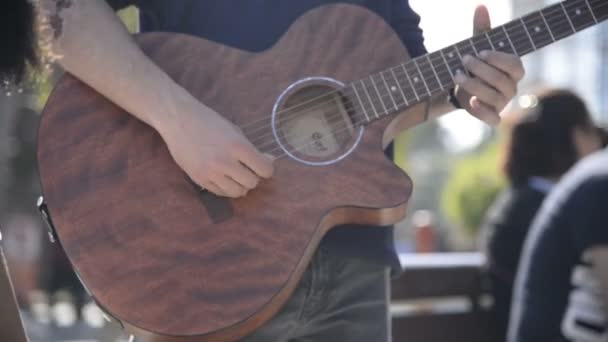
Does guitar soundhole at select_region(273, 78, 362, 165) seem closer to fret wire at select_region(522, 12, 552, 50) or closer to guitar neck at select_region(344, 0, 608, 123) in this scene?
guitar neck at select_region(344, 0, 608, 123)

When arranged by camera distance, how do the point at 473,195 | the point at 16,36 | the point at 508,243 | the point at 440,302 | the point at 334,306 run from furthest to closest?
the point at 473,195 < the point at 440,302 < the point at 508,243 < the point at 334,306 < the point at 16,36

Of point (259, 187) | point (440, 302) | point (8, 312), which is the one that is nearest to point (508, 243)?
point (440, 302)

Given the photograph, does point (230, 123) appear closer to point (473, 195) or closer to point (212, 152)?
point (212, 152)

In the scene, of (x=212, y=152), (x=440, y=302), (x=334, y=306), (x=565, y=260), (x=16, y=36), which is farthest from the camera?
(x=440, y=302)

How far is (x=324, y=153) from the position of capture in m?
1.94

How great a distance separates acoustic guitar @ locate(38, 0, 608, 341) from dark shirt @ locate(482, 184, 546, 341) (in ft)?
8.11

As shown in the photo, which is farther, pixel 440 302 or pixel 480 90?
pixel 440 302

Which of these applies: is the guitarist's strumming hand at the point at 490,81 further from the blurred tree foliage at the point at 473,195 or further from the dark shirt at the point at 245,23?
the blurred tree foliage at the point at 473,195

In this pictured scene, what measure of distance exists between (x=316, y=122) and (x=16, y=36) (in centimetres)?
70

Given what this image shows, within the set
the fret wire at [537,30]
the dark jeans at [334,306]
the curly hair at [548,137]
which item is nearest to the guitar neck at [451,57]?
the fret wire at [537,30]

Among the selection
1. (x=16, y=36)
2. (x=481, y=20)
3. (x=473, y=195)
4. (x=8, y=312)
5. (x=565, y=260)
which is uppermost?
(x=16, y=36)

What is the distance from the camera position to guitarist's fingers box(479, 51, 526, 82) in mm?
1955

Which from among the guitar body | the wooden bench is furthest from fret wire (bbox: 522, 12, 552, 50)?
the wooden bench

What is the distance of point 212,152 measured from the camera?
1.75 m
